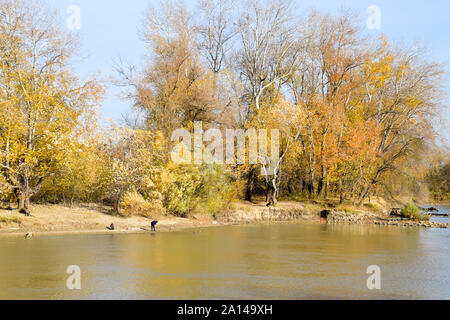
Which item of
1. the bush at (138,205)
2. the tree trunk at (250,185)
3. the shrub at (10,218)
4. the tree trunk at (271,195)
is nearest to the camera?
the shrub at (10,218)

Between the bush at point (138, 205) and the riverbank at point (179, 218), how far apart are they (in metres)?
0.55

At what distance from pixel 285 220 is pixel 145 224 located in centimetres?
1437

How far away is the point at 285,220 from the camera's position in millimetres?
37094

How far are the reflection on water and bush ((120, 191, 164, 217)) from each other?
4312 millimetres

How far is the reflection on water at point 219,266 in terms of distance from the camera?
40.5ft

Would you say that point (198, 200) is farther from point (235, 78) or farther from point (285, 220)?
point (235, 78)

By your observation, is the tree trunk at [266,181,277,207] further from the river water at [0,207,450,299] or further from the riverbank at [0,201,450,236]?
the river water at [0,207,450,299]

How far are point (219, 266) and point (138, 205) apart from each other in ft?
43.2

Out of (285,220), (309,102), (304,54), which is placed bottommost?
(285,220)

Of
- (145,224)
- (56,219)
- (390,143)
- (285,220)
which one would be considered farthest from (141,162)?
(390,143)

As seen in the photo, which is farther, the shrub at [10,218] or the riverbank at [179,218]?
the riverbank at [179,218]

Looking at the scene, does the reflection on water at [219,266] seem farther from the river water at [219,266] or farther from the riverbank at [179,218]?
the riverbank at [179,218]

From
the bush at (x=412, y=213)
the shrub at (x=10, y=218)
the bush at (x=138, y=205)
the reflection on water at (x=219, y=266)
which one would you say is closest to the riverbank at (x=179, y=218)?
the shrub at (x=10, y=218)

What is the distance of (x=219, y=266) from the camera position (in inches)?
632
